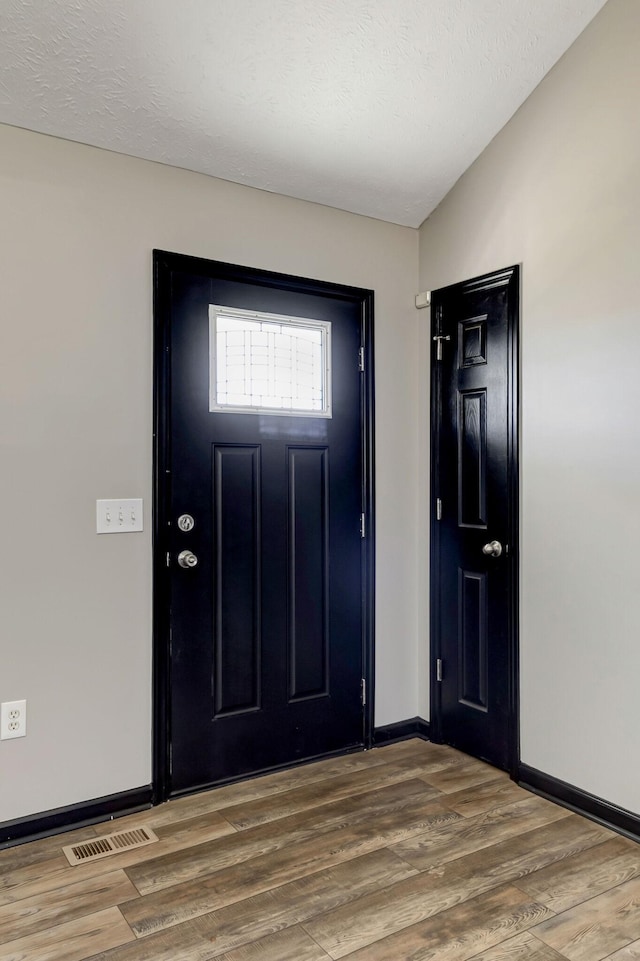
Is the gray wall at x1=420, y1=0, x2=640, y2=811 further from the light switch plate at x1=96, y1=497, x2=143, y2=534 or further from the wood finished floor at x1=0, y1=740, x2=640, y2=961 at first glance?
the light switch plate at x1=96, y1=497, x2=143, y2=534

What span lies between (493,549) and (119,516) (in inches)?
60.5

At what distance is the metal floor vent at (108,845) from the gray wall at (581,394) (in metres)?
1.50

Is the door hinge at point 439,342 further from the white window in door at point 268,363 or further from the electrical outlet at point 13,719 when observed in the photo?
the electrical outlet at point 13,719

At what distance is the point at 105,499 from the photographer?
246 centimetres

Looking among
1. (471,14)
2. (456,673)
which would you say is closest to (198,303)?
(471,14)

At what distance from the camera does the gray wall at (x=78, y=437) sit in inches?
90.0

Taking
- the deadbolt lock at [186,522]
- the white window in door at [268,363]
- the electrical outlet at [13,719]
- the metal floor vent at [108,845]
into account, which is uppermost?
the white window in door at [268,363]

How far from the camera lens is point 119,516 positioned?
2480 mm

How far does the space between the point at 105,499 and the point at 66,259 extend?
87 cm

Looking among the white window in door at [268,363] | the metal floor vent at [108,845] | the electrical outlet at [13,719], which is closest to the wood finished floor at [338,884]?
the metal floor vent at [108,845]

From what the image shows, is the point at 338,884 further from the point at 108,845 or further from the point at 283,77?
the point at 283,77

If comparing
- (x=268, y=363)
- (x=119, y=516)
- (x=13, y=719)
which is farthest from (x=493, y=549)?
(x=13, y=719)

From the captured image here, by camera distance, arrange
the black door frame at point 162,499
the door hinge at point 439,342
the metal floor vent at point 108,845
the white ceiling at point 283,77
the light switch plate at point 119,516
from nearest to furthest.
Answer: the white ceiling at point 283,77 → the metal floor vent at point 108,845 → the light switch plate at point 119,516 → the black door frame at point 162,499 → the door hinge at point 439,342

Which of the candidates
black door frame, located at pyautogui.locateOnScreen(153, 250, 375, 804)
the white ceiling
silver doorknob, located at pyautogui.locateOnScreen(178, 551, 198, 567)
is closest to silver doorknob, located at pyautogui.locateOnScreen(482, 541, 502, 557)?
silver doorknob, located at pyautogui.locateOnScreen(178, 551, 198, 567)
